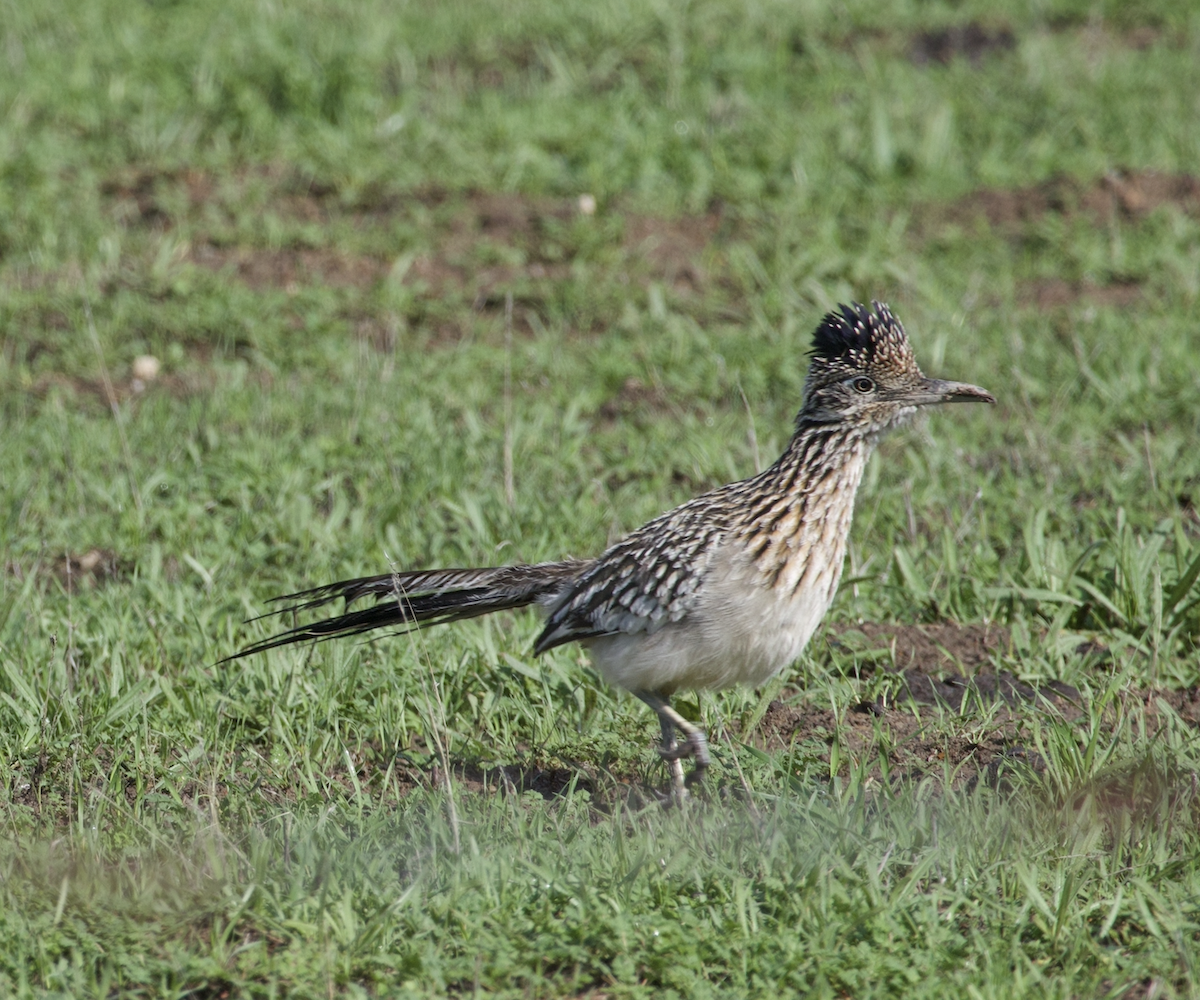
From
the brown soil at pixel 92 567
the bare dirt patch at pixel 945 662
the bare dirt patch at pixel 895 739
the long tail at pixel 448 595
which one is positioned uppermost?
the long tail at pixel 448 595

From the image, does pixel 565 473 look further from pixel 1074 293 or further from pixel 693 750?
pixel 1074 293

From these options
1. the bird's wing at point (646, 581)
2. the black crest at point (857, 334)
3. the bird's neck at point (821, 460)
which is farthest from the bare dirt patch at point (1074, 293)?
the bird's wing at point (646, 581)

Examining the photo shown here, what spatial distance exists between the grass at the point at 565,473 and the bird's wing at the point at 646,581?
0.51 metres

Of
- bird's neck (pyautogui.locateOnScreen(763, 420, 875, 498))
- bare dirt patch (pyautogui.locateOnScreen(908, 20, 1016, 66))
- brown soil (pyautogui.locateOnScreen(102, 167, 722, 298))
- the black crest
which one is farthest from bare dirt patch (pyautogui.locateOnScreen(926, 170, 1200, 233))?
bird's neck (pyautogui.locateOnScreen(763, 420, 875, 498))

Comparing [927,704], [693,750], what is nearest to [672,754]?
[693,750]

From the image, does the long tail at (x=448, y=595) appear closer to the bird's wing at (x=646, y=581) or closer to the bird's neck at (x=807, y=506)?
the bird's wing at (x=646, y=581)

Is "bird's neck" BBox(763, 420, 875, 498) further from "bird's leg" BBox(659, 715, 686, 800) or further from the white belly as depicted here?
"bird's leg" BBox(659, 715, 686, 800)

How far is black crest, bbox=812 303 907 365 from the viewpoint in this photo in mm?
5340

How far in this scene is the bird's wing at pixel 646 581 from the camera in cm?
511

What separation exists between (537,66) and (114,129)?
318 centimetres

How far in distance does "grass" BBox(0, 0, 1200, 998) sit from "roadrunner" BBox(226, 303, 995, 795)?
36cm

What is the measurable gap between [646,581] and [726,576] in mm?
290

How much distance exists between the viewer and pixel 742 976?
3.92m

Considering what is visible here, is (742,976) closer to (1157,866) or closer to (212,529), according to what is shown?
(1157,866)
